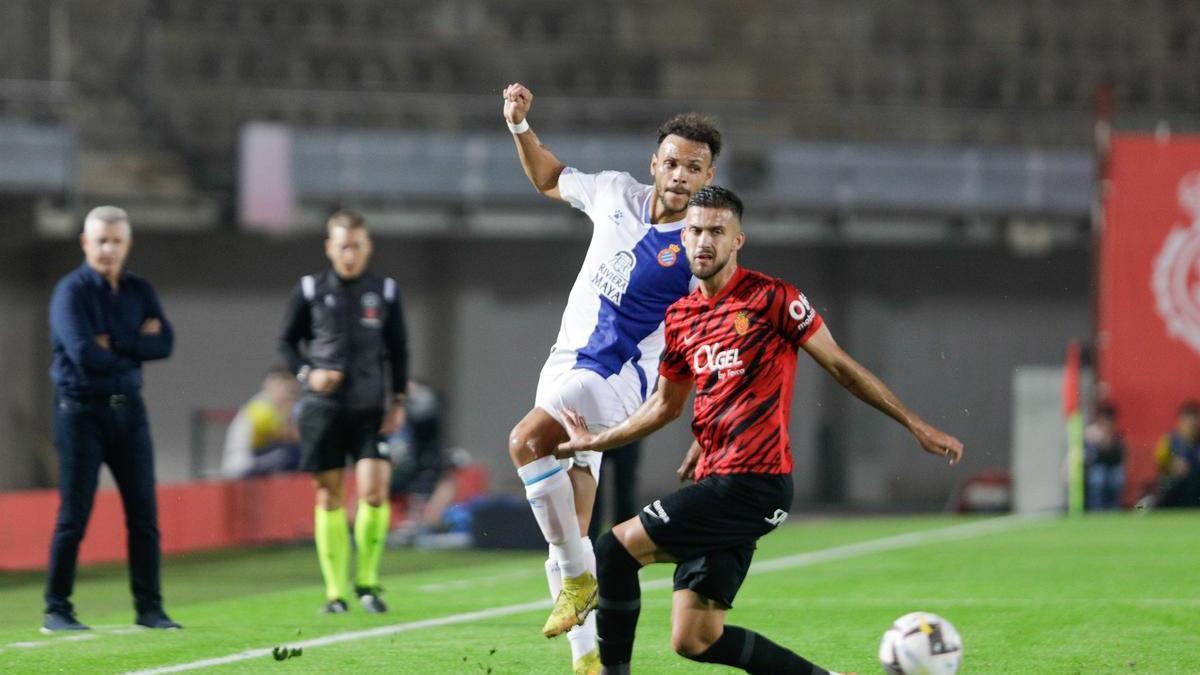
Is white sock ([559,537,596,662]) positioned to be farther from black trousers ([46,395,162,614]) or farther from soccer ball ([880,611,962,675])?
black trousers ([46,395,162,614])

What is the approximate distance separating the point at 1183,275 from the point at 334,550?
1273 centimetres

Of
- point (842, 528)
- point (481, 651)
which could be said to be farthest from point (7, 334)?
point (481, 651)

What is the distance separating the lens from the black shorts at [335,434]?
33.0 ft

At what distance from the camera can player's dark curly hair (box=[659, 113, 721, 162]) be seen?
6977 mm

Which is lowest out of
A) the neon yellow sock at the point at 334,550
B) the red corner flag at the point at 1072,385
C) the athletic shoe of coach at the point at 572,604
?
the red corner flag at the point at 1072,385

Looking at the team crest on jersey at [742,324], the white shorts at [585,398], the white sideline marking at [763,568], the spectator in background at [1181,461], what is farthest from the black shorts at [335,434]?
the spectator in background at [1181,461]

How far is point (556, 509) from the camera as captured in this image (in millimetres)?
7070

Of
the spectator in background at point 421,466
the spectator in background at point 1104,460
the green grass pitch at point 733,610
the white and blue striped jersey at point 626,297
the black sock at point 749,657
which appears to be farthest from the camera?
the spectator in background at point 1104,460

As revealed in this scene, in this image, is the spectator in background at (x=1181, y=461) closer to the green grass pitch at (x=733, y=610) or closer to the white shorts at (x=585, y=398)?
the green grass pitch at (x=733, y=610)

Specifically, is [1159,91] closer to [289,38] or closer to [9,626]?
[289,38]

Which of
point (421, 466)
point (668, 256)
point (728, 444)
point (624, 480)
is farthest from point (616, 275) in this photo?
point (421, 466)

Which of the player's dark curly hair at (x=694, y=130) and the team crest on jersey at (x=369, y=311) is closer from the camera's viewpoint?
the player's dark curly hair at (x=694, y=130)

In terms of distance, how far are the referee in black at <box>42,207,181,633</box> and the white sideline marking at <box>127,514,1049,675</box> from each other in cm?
106

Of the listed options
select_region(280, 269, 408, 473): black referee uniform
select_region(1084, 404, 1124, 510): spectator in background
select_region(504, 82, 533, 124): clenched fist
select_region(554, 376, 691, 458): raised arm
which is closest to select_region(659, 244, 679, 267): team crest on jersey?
select_region(504, 82, 533, 124): clenched fist
